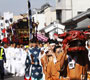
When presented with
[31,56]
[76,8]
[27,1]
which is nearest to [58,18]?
[76,8]

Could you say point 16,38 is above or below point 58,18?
below

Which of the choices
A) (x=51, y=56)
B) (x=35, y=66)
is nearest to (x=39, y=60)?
(x=35, y=66)

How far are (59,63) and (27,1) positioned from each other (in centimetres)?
1136

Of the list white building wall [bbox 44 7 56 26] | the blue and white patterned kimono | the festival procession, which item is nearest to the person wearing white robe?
the festival procession

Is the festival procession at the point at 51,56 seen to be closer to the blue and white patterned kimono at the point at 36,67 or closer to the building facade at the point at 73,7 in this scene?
the blue and white patterned kimono at the point at 36,67

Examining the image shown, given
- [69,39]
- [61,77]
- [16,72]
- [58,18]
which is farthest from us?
[58,18]

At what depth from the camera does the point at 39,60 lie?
10227mm

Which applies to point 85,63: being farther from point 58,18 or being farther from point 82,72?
point 58,18

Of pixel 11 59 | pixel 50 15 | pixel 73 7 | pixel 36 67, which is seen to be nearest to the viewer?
pixel 36 67

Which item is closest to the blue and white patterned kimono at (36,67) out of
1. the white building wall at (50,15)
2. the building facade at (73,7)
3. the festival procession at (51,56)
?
the festival procession at (51,56)

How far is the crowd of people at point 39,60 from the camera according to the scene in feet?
20.5

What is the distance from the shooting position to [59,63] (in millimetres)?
5883

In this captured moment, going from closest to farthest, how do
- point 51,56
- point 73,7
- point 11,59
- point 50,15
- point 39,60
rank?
point 51,56
point 39,60
point 11,59
point 73,7
point 50,15

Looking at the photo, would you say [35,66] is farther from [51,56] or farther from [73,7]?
[73,7]
